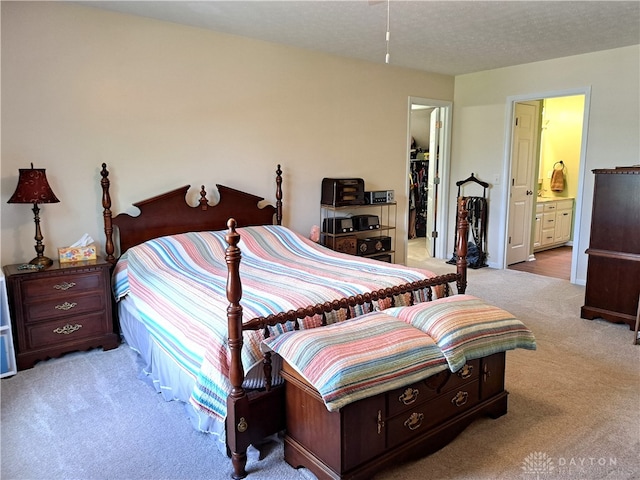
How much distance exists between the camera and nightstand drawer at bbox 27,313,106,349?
9.93ft

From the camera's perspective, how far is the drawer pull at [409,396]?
197cm

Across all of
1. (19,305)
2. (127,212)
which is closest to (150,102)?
(127,212)

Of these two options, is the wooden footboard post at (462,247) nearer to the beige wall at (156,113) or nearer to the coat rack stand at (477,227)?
the beige wall at (156,113)

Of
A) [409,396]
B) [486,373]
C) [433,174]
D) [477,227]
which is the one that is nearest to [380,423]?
[409,396]

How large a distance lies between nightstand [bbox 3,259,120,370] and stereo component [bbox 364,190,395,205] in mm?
2760

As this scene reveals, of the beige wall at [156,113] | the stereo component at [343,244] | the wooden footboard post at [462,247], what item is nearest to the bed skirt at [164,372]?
the beige wall at [156,113]

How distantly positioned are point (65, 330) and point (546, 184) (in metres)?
7.02

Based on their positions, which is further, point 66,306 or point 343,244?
point 343,244

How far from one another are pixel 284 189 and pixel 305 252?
96cm

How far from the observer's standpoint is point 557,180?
722 centimetres

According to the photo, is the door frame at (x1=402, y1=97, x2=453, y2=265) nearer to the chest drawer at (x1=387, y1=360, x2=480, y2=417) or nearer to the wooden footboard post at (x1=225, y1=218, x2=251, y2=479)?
the chest drawer at (x1=387, y1=360, x2=480, y2=417)

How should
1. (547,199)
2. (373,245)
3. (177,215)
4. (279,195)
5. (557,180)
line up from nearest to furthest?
(177,215) < (279,195) < (373,245) < (547,199) < (557,180)

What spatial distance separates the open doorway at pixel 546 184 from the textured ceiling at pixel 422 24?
94cm

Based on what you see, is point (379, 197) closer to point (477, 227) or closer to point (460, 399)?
point (477, 227)
